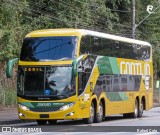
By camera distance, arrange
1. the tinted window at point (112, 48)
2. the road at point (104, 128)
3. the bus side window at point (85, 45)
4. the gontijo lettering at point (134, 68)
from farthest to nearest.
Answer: the gontijo lettering at point (134, 68), the tinted window at point (112, 48), the bus side window at point (85, 45), the road at point (104, 128)

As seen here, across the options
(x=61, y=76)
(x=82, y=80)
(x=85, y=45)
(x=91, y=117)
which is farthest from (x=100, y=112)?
(x=61, y=76)

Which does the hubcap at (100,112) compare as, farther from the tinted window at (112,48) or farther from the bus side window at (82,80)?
the tinted window at (112,48)

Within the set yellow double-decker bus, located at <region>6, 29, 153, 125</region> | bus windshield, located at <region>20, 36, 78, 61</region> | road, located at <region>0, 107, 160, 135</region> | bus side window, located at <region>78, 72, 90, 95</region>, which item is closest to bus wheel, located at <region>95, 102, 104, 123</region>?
yellow double-decker bus, located at <region>6, 29, 153, 125</region>

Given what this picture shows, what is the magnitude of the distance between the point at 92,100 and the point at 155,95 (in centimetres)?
3322

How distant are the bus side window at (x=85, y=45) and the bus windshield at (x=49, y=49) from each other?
0.53 m

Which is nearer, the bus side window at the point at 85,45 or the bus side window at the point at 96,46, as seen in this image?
the bus side window at the point at 85,45

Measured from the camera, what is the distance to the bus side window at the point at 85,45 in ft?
79.9

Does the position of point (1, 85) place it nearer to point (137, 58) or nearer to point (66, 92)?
point (137, 58)

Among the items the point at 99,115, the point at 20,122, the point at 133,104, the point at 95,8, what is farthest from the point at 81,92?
the point at 95,8

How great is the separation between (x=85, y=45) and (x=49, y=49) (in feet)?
5.71

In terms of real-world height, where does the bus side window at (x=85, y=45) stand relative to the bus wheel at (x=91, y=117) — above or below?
above

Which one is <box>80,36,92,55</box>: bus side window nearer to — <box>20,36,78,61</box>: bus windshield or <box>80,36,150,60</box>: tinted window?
<box>80,36,150,60</box>: tinted window

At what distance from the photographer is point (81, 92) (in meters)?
24.0

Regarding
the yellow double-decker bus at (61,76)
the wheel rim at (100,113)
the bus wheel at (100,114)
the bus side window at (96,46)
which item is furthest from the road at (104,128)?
the bus side window at (96,46)
